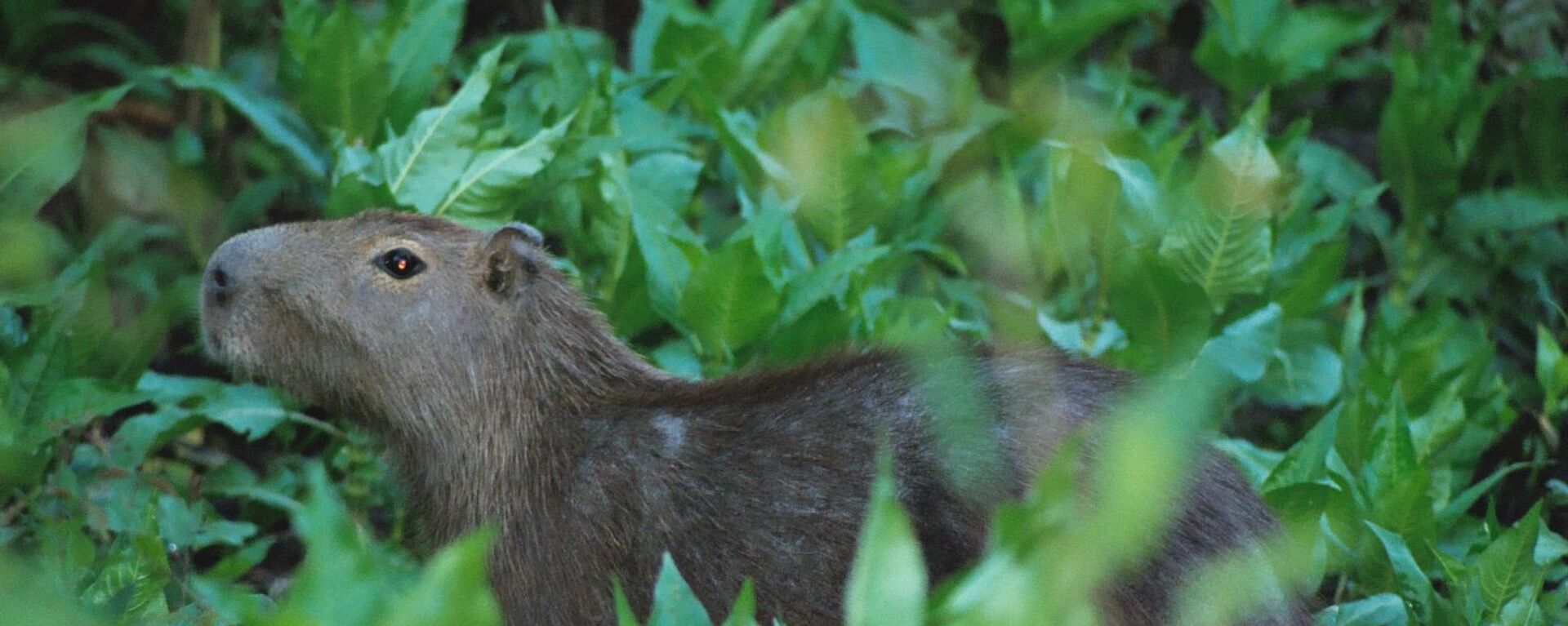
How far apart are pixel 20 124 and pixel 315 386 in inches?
54.3

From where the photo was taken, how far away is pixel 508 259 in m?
4.18

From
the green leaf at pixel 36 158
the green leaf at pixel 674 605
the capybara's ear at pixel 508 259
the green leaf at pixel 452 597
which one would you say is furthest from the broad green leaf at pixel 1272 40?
the green leaf at pixel 452 597

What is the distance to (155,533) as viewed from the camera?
3922mm

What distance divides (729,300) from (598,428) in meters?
0.77

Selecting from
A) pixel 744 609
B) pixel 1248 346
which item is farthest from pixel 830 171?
pixel 744 609

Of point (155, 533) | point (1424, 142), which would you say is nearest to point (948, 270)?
point (1424, 142)

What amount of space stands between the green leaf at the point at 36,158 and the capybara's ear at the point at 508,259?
128 cm

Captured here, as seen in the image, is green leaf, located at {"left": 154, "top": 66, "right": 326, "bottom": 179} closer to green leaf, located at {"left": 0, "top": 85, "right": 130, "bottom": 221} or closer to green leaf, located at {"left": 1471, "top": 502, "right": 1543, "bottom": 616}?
green leaf, located at {"left": 0, "top": 85, "right": 130, "bottom": 221}

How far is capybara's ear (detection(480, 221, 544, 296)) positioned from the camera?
4176 mm

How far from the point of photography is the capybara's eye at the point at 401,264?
4113mm

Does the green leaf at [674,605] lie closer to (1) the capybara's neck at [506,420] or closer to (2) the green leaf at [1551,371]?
(1) the capybara's neck at [506,420]

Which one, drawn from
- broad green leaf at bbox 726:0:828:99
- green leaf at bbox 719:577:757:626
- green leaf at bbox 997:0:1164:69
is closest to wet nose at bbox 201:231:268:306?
green leaf at bbox 719:577:757:626

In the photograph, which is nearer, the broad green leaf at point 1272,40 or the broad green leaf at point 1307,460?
the broad green leaf at point 1307,460

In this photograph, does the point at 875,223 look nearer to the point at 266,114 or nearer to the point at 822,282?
the point at 822,282
